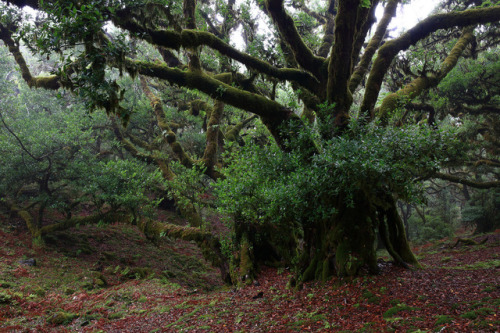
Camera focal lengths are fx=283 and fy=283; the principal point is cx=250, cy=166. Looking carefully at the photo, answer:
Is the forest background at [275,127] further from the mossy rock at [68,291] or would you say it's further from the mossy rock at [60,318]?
the mossy rock at [60,318]

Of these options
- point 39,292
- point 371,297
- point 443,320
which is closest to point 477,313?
point 443,320

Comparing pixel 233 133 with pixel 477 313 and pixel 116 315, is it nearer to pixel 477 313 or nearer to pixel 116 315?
pixel 116 315

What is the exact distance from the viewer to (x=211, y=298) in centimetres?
920

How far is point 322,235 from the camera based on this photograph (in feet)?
28.5

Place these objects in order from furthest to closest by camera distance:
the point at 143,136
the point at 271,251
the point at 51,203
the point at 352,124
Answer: the point at 143,136 < the point at 51,203 < the point at 271,251 < the point at 352,124

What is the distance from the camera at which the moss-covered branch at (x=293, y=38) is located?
25.0 feet

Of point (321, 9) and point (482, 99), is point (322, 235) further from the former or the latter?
point (482, 99)

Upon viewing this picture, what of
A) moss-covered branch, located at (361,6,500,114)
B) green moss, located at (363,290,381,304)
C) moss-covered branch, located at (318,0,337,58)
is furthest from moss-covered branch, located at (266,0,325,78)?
green moss, located at (363,290,381,304)

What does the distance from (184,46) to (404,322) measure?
8.26 m

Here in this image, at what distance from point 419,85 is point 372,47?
2356 millimetres

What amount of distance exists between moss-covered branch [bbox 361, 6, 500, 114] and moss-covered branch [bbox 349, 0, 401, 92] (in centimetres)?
93

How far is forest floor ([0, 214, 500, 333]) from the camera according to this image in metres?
5.30

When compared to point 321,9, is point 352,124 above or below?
below

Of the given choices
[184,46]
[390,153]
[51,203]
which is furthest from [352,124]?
[51,203]
